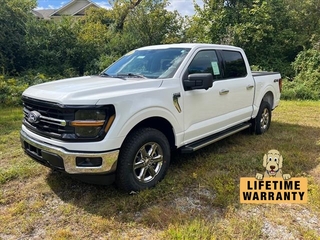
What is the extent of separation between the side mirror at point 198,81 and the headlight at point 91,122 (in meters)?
1.19

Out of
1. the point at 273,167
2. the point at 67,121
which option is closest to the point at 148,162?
the point at 67,121

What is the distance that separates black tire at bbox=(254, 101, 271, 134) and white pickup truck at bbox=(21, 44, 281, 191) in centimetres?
101

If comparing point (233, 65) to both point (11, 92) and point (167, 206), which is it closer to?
point (167, 206)

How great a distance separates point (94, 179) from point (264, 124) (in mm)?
4116

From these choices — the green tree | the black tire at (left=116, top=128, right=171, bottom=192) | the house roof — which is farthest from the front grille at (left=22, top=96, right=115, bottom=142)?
the house roof

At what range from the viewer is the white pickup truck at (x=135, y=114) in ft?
8.75

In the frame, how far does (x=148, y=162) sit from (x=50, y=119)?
1174 millimetres

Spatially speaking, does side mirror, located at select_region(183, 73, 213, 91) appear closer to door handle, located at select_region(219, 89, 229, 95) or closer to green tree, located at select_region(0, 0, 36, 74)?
door handle, located at select_region(219, 89, 229, 95)

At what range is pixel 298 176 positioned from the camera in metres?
3.62

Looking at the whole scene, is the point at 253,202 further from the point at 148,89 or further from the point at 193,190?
the point at 148,89

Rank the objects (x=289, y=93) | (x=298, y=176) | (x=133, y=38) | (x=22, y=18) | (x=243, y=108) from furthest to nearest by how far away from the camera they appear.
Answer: (x=133, y=38)
(x=22, y=18)
(x=289, y=93)
(x=243, y=108)
(x=298, y=176)

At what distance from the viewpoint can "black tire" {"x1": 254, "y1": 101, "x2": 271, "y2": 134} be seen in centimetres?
540

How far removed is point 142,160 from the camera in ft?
10.2

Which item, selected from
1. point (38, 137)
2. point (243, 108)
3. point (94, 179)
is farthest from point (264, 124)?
point (38, 137)
